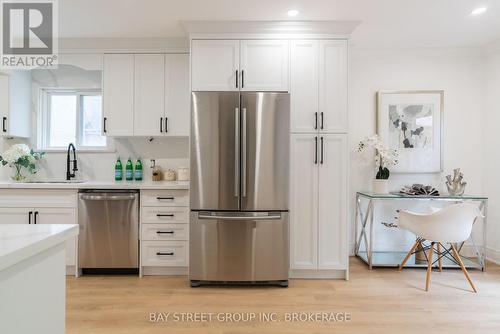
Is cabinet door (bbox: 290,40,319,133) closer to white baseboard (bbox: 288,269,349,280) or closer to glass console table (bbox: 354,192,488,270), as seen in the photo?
glass console table (bbox: 354,192,488,270)

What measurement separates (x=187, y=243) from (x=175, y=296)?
23.0 inches

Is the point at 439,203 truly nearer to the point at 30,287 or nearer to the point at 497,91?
the point at 497,91

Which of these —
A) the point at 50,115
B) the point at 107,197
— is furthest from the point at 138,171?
the point at 50,115

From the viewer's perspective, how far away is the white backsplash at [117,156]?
3.82 m

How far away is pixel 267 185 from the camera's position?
9.59 ft

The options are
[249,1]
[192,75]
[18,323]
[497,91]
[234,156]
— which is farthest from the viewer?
[497,91]

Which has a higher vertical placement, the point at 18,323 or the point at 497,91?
the point at 497,91

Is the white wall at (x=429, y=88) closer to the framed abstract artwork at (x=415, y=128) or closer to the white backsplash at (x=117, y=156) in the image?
the framed abstract artwork at (x=415, y=128)

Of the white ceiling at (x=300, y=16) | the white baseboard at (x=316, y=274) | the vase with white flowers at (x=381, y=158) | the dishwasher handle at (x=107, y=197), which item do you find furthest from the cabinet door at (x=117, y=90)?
the vase with white flowers at (x=381, y=158)

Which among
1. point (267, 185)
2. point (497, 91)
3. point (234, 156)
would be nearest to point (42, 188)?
point (234, 156)

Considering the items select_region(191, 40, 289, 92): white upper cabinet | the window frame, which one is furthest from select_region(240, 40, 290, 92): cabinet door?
the window frame

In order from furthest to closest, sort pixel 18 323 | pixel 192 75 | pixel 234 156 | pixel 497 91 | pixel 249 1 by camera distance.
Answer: pixel 497 91 → pixel 192 75 → pixel 234 156 → pixel 249 1 → pixel 18 323

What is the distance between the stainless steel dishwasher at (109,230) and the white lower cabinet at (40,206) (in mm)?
87

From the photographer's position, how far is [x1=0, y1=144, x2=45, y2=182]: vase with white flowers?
134 inches
